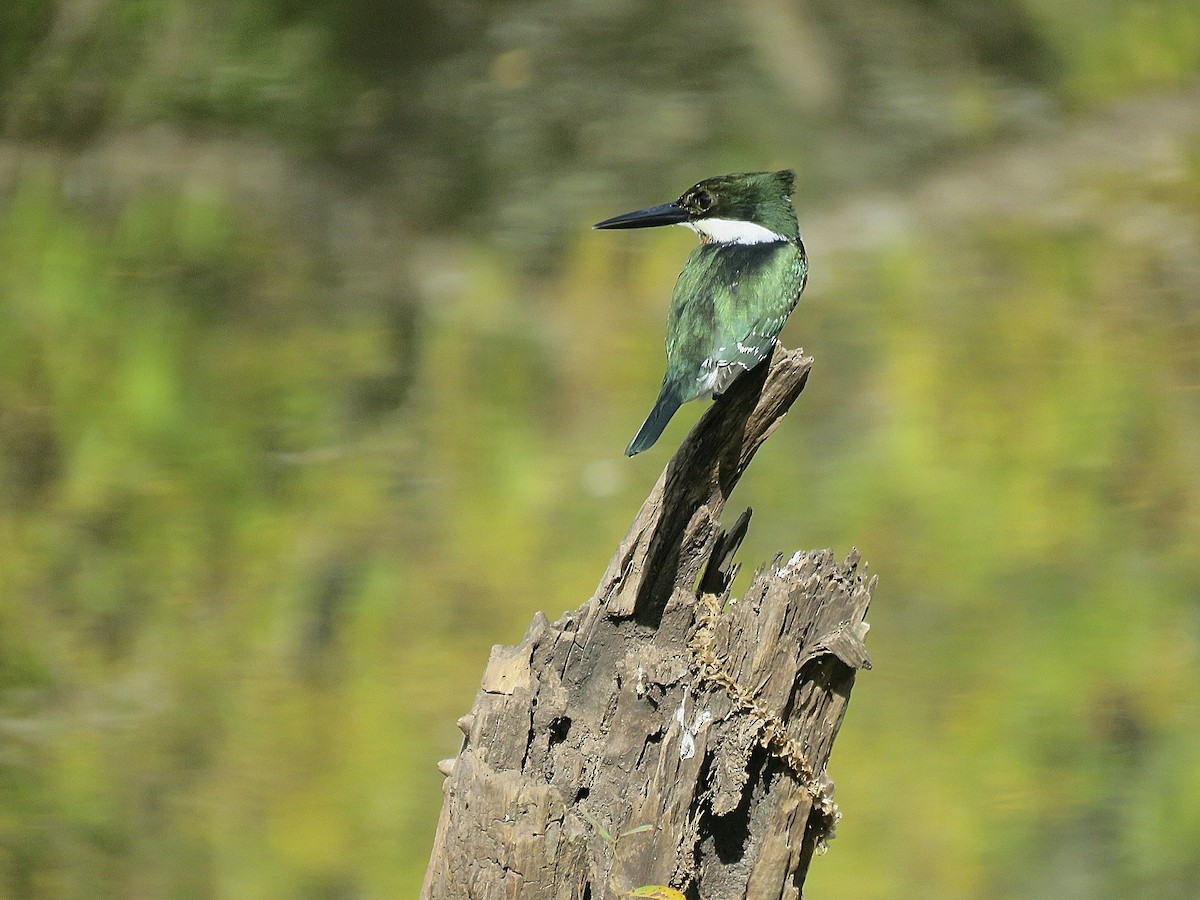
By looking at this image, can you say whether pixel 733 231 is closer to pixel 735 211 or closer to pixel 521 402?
pixel 735 211

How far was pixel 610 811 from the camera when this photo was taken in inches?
87.3

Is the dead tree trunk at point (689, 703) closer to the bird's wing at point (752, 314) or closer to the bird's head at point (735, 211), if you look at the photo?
the bird's wing at point (752, 314)

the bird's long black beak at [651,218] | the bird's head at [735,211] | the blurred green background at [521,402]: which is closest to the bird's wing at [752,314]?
the bird's head at [735,211]

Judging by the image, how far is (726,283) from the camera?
2604 millimetres

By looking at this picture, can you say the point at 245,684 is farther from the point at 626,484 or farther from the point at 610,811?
the point at 610,811

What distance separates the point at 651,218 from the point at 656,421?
0.61 m

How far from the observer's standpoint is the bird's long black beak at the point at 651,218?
274cm

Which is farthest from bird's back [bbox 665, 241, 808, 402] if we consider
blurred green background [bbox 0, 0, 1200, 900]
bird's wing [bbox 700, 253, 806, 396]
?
A: blurred green background [bbox 0, 0, 1200, 900]

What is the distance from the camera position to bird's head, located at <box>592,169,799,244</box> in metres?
2.74

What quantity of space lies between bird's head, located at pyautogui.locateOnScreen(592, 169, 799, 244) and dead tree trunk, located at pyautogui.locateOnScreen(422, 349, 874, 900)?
18.7 inches

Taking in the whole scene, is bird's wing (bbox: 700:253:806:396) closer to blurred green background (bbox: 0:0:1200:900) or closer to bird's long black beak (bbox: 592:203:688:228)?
bird's long black beak (bbox: 592:203:688:228)

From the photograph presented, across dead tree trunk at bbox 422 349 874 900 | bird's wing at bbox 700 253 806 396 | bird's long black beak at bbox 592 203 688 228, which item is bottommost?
dead tree trunk at bbox 422 349 874 900

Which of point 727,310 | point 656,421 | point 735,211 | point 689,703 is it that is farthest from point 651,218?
point 689,703

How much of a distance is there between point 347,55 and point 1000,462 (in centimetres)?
264
